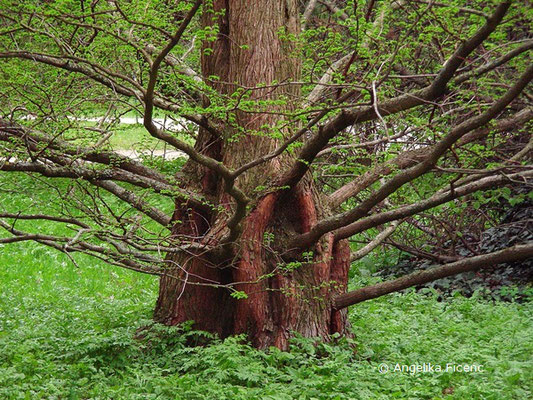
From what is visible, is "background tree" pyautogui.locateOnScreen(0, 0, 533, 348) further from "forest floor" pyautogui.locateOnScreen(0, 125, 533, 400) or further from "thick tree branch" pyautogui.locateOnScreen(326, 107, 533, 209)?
"forest floor" pyautogui.locateOnScreen(0, 125, 533, 400)

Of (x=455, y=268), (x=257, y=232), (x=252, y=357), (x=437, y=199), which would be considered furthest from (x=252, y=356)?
(x=437, y=199)

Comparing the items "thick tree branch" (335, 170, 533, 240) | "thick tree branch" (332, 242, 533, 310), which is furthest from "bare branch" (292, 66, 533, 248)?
"thick tree branch" (332, 242, 533, 310)

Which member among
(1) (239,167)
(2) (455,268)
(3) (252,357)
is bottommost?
(3) (252,357)

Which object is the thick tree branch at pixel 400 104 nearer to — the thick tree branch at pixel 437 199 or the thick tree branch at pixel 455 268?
the thick tree branch at pixel 437 199

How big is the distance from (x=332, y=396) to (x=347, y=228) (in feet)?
6.70

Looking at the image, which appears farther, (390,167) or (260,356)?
(390,167)

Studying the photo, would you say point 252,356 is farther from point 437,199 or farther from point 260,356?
point 437,199

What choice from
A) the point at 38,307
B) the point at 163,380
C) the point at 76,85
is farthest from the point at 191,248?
the point at 38,307

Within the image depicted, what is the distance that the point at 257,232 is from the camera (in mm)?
6605

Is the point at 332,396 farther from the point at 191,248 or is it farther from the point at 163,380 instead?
the point at 191,248

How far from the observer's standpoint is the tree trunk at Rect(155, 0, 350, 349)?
21.5 feet

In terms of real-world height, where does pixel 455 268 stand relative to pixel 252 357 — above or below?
above

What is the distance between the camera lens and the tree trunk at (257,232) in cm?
656

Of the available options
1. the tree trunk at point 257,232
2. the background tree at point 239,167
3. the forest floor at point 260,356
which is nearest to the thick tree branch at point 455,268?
the background tree at point 239,167
